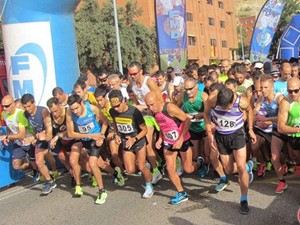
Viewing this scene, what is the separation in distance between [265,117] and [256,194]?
4.06ft

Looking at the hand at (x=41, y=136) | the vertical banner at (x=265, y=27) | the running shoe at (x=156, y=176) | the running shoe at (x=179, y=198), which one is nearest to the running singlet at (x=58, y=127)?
the hand at (x=41, y=136)

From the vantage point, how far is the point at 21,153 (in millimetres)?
7766

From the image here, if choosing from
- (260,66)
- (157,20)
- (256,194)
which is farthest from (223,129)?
(157,20)

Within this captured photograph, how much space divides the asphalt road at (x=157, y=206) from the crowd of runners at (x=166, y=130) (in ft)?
0.55

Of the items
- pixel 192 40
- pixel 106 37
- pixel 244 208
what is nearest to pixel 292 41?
pixel 244 208

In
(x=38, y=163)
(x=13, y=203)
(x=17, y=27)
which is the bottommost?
(x=13, y=203)

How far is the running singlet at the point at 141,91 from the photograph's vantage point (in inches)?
284

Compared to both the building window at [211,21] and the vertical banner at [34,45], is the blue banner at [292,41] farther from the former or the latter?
the building window at [211,21]

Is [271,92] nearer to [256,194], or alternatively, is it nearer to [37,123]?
[256,194]

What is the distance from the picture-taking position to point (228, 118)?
18.6 feet

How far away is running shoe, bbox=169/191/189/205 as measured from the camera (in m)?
6.11

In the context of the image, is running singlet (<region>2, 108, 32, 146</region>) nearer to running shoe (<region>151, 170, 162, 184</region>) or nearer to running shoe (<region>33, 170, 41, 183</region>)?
running shoe (<region>33, 170, 41, 183</region>)

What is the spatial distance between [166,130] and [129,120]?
1.96 ft

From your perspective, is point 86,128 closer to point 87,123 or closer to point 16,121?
point 87,123
